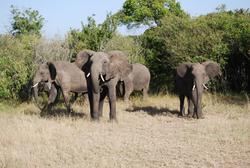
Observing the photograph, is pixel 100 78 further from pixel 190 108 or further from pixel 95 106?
pixel 190 108

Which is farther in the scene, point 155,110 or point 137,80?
point 137,80

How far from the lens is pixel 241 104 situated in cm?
1695

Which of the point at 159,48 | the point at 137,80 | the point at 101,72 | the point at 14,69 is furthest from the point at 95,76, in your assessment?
the point at 159,48

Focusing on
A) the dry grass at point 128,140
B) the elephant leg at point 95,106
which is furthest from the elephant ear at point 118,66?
the dry grass at point 128,140

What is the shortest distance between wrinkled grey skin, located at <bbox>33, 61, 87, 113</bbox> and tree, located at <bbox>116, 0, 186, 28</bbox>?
18753mm

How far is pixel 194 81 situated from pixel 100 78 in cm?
327

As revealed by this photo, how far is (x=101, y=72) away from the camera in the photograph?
12250 mm

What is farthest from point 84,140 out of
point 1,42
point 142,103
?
point 1,42

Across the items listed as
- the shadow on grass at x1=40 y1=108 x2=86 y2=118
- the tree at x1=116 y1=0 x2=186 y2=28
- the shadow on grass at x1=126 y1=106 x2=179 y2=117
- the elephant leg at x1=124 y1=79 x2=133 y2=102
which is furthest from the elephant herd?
the tree at x1=116 y1=0 x2=186 y2=28

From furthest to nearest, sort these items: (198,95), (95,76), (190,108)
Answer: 1. (190,108)
2. (198,95)
3. (95,76)

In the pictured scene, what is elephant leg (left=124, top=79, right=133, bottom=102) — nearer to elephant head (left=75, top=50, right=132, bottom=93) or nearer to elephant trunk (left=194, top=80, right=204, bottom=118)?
elephant trunk (left=194, top=80, right=204, bottom=118)

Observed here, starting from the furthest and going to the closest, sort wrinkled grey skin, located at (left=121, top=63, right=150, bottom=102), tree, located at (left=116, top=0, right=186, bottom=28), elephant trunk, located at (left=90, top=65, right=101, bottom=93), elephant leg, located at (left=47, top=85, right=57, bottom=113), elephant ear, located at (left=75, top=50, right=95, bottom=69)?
tree, located at (left=116, top=0, right=186, bottom=28) < wrinkled grey skin, located at (left=121, top=63, right=150, bottom=102) < elephant leg, located at (left=47, top=85, right=57, bottom=113) < elephant ear, located at (left=75, top=50, right=95, bottom=69) < elephant trunk, located at (left=90, top=65, right=101, bottom=93)

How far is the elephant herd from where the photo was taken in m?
12.5

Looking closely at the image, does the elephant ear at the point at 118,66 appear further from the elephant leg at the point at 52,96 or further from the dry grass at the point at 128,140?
the elephant leg at the point at 52,96
